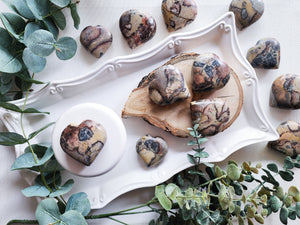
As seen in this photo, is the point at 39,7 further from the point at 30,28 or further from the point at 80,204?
the point at 80,204

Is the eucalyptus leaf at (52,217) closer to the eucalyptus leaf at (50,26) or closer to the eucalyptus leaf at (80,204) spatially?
the eucalyptus leaf at (80,204)

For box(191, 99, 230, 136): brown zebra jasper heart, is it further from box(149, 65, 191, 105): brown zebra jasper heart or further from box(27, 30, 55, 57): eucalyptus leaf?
box(27, 30, 55, 57): eucalyptus leaf

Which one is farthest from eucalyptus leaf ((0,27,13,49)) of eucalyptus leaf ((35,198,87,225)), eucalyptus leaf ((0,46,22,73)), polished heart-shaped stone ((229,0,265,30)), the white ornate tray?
polished heart-shaped stone ((229,0,265,30))

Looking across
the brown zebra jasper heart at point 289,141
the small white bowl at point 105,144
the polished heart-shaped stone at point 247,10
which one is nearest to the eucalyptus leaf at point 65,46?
the small white bowl at point 105,144

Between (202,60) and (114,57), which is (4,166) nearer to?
(114,57)

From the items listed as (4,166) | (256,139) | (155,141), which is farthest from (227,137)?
(4,166)
